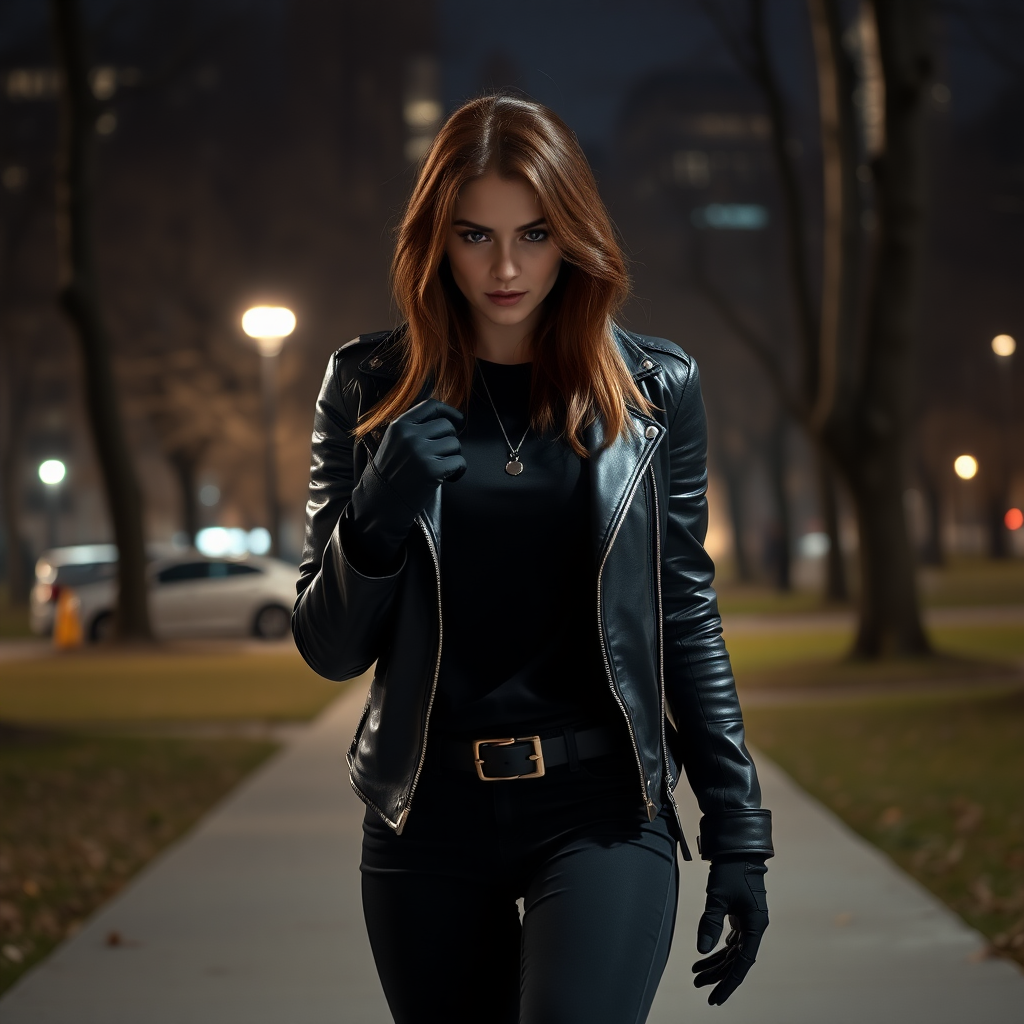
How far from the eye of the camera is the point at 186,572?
28172 millimetres

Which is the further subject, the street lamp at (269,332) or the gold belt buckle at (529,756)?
the street lamp at (269,332)

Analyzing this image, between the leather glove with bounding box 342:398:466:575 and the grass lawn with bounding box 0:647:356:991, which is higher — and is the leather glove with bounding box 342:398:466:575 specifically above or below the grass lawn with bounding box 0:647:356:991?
above

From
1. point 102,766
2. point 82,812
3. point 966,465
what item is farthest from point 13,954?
point 966,465

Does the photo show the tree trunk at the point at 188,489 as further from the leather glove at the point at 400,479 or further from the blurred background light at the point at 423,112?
the leather glove at the point at 400,479

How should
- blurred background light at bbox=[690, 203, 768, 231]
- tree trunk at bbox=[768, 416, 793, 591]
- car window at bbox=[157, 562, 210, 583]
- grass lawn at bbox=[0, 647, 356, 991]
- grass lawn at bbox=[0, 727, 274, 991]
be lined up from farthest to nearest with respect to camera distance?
blurred background light at bbox=[690, 203, 768, 231] → tree trunk at bbox=[768, 416, 793, 591] → car window at bbox=[157, 562, 210, 583] → grass lawn at bbox=[0, 647, 356, 991] → grass lawn at bbox=[0, 727, 274, 991]

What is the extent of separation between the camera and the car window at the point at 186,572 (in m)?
28.1

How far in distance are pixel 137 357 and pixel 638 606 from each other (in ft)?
117

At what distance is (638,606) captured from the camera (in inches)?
113

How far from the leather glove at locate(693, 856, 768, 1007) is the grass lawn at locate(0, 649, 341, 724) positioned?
494 inches

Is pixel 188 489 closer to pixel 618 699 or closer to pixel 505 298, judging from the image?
pixel 505 298

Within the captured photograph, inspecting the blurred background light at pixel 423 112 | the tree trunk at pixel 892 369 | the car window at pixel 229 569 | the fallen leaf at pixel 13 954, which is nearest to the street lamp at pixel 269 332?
the car window at pixel 229 569

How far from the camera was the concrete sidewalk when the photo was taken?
5.25 m

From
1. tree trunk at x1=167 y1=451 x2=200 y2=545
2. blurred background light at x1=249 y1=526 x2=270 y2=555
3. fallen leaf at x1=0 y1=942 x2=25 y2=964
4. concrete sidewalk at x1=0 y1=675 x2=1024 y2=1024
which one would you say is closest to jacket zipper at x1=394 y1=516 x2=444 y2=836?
concrete sidewalk at x1=0 y1=675 x2=1024 y2=1024

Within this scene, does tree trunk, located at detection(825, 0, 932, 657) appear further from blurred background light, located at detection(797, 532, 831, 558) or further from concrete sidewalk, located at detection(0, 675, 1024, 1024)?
blurred background light, located at detection(797, 532, 831, 558)
